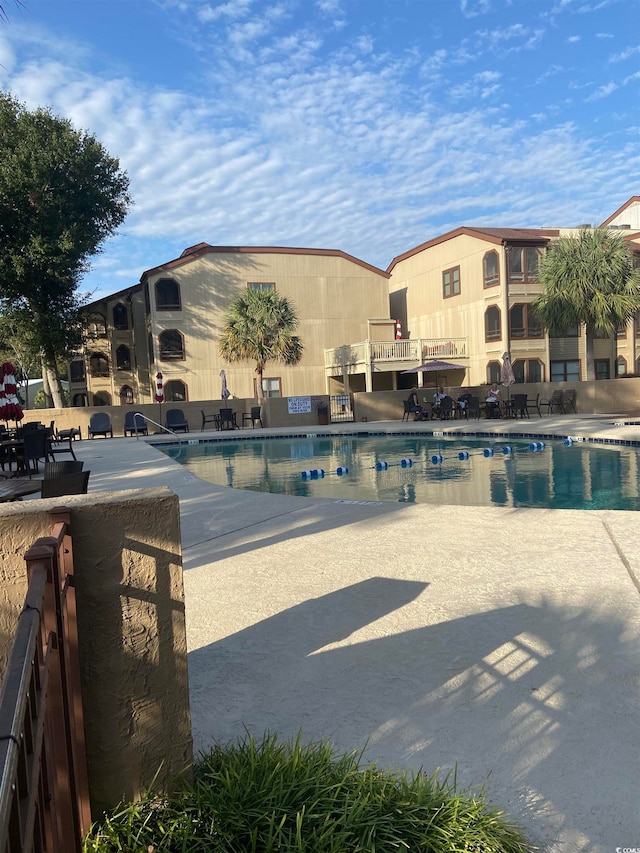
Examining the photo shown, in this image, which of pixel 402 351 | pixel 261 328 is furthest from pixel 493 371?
pixel 261 328

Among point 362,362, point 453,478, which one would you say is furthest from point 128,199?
point 453,478

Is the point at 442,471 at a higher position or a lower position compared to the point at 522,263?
lower

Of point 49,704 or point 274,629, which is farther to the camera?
point 274,629

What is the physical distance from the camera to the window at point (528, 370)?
29.4 m

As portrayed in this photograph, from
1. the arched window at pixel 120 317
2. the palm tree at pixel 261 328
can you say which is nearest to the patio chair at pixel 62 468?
the palm tree at pixel 261 328

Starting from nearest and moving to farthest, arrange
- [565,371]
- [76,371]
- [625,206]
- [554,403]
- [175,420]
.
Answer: [554,403], [175,420], [565,371], [76,371], [625,206]

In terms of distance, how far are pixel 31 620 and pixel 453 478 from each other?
1005 cm

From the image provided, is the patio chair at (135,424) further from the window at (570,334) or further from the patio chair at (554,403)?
the window at (570,334)

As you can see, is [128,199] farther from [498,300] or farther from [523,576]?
[523,576]

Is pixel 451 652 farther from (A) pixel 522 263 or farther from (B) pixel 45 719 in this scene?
(A) pixel 522 263

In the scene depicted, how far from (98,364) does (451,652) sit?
114 feet

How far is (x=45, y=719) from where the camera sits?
5.05 feet

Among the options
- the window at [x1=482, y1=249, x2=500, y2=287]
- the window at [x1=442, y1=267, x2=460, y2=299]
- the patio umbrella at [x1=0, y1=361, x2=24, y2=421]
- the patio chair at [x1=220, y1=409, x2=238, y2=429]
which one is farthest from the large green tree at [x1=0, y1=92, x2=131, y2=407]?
the window at [x1=482, y1=249, x2=500, y2=287]

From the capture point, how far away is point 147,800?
1.99m
